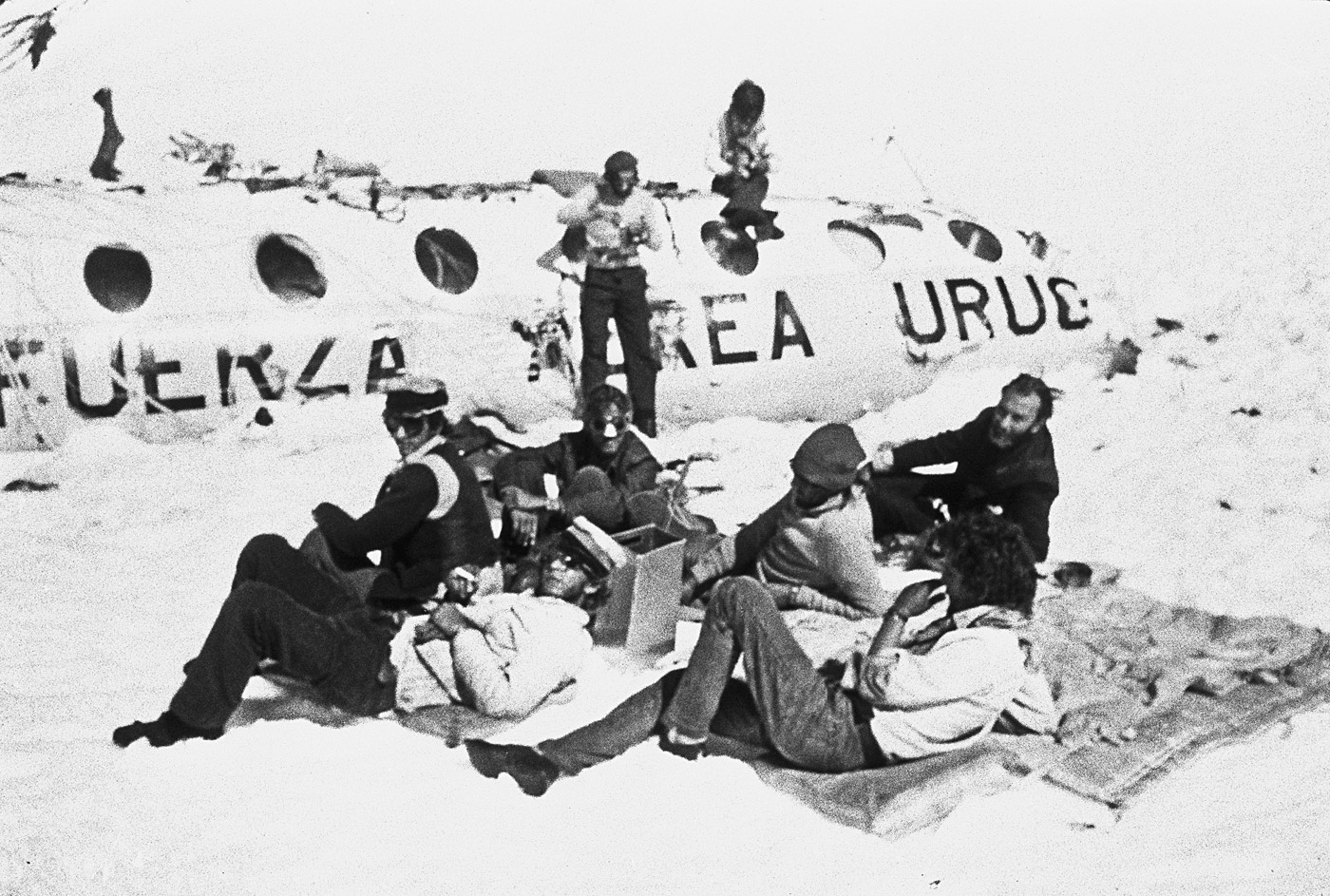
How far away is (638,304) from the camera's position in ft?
27.7

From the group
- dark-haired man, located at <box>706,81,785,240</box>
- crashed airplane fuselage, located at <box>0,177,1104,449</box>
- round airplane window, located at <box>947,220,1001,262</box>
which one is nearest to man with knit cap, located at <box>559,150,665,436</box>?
crashed airplane fuselage, located at <box>0,177,1104,449</box>

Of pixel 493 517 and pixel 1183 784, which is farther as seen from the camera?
pixel 493 517

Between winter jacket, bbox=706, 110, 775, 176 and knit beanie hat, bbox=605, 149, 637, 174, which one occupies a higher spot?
winter jacket, bbox=706, 110, 775, 176

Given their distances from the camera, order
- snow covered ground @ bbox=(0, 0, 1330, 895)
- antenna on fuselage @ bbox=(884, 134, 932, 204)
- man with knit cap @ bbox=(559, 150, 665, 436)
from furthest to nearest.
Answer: antenna on fuselage @ bbox=(884, 134, 932, 204) → man with knit cap @ bbox=(559, 150, 665, 436) → snow covered ground @ bbox=(0, 0, 1330, 895)

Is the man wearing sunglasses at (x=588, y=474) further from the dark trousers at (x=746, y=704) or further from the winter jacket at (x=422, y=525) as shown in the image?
the dark trousers at (x=746, y=704)

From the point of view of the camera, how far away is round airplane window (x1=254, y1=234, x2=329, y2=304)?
8234 millimetres

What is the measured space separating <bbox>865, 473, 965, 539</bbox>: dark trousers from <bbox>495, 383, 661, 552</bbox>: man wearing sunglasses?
101cm

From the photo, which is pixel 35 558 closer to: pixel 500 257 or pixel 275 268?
pixel 275 268

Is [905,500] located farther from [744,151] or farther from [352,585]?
[744,151]

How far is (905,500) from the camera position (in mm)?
6797

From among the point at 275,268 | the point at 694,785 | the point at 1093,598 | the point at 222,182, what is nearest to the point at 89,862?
the point at 694,785

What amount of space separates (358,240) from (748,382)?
2.22 m

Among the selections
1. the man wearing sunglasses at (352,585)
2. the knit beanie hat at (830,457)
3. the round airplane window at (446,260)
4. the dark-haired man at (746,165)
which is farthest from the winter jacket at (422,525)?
the dark-haired man at (746,165)

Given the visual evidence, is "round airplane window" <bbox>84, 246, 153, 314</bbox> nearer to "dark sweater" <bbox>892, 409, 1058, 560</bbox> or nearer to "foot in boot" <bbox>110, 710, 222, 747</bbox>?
"foot in boot" <bbox>110, 710, 222, 747</bbox>
